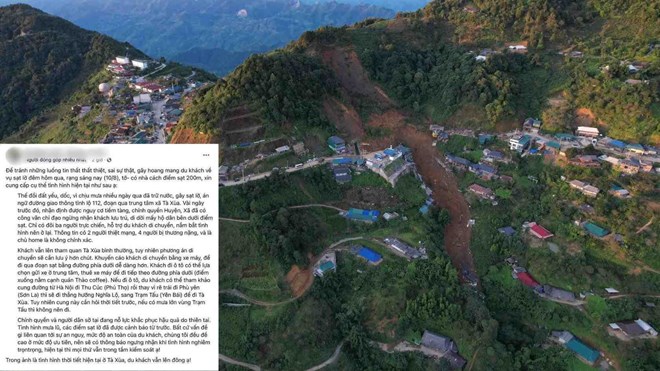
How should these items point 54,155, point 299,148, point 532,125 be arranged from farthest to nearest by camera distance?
point 532,125 → point 299,148 → point 54,155

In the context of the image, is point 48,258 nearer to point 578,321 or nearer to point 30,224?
point 30,224

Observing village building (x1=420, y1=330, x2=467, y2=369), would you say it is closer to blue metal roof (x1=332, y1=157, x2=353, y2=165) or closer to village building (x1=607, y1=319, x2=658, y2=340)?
village building (x1=607, y1=319, x2=658, y2=340)

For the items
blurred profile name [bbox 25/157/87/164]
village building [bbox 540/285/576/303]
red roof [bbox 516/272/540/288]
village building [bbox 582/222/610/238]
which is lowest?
village building [bbox 540/285/576/303]

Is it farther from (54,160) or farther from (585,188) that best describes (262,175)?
(54,160)

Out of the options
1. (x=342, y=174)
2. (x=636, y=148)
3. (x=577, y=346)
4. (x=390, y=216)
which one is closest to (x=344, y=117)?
(x=342, y=174)

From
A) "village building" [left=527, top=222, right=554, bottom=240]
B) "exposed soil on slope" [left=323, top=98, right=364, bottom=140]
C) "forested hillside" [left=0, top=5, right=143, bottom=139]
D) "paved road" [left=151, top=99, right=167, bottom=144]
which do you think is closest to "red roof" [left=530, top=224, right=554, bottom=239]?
"village building" [left=527, top=222, right=554, bottom=240]

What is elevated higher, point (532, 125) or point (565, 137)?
point (532, 125)

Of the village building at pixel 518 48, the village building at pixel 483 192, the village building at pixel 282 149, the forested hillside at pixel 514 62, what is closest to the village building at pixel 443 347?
the village building at pixel 483 192
